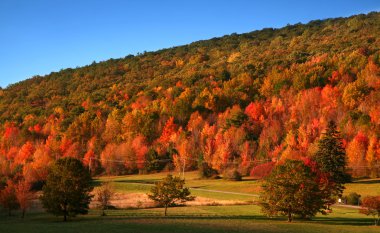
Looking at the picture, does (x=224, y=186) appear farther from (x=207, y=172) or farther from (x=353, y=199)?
(x=353, y=199)

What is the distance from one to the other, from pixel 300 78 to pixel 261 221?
10092 centimetres

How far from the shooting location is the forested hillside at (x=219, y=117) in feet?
351

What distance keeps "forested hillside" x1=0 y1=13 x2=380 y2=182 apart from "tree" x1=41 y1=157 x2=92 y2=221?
1700 inches

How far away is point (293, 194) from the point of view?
45.5m

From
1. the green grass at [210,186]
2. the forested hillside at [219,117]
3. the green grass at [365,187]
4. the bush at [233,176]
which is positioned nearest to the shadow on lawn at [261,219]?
the green grass at [210,186]

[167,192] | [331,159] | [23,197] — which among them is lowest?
[23,197]

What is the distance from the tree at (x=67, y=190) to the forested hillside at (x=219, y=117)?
43.2 m

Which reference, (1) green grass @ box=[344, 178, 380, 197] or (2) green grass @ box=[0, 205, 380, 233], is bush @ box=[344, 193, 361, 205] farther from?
(2) green grass @ box=[0, 205, 380, 233]

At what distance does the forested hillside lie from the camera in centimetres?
→ 10700

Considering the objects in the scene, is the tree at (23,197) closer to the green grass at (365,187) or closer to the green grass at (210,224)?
the green grass at (210,224)

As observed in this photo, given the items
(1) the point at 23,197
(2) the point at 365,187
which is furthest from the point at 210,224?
(2) the point at 365,187

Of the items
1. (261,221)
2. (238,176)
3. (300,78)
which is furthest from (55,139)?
(261,221)

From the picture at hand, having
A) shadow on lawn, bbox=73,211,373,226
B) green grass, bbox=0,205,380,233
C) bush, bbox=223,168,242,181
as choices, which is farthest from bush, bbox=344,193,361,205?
bush, bbox=223,168,242,181

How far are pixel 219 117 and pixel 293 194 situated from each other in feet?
305
